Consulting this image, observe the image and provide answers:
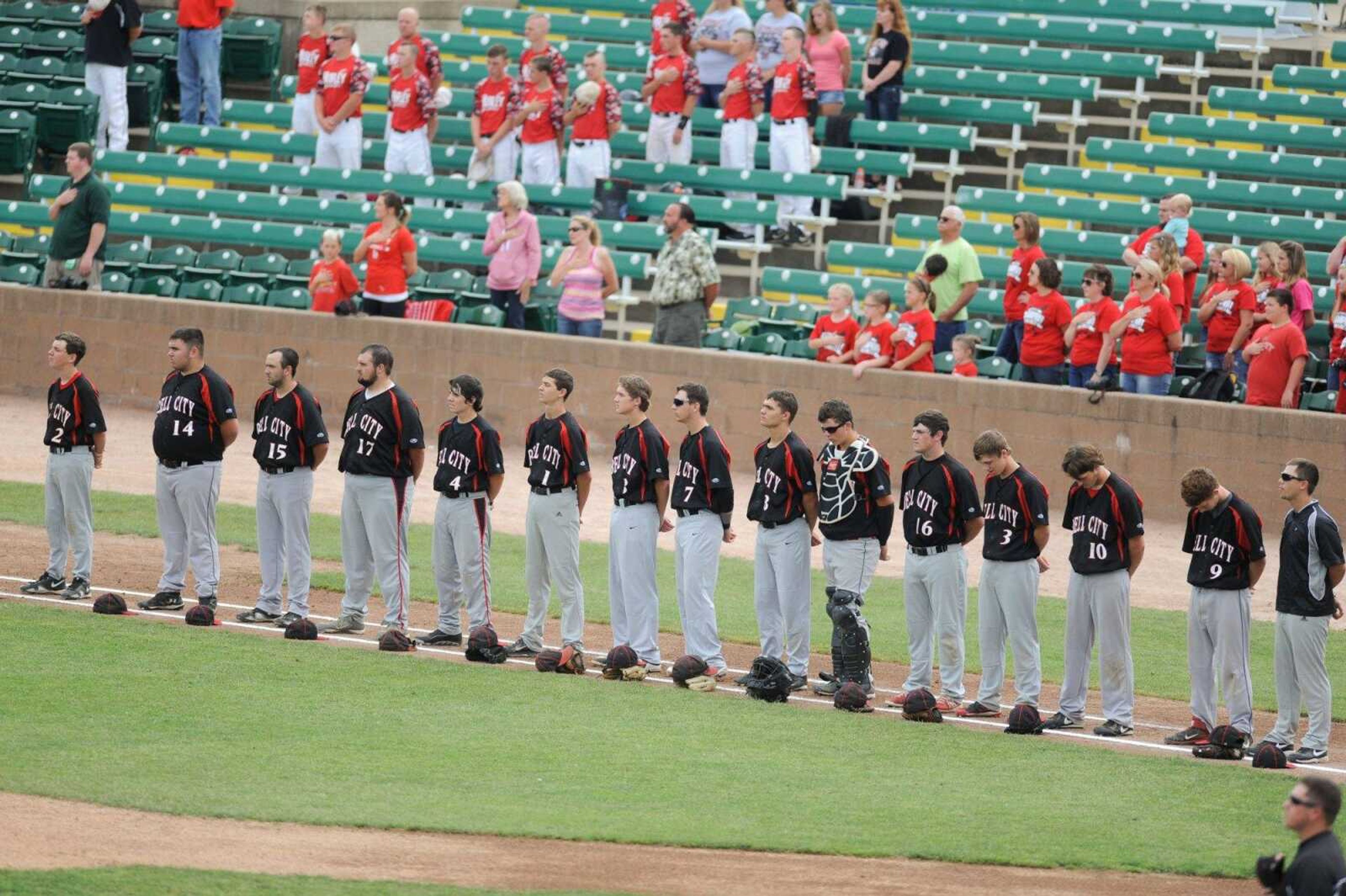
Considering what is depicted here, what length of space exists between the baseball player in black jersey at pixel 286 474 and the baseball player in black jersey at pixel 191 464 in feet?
1.10

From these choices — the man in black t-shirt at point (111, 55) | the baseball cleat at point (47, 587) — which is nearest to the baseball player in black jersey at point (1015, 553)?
the baseball cleat at point (47, 587)

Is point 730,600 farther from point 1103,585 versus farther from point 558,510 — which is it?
point 1103,585

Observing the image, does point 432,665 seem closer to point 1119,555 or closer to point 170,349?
point 170,349

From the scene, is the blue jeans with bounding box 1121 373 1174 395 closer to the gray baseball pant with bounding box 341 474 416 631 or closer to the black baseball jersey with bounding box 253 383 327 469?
the gray baseball pant with bounding box 341 474 416 631

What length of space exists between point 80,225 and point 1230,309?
11847 millimetres

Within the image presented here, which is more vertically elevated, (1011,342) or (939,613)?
(1011,342)

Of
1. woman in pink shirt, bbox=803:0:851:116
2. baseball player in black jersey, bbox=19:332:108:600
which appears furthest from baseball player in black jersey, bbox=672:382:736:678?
woman in pink shirt, bbox=803:0:851:116

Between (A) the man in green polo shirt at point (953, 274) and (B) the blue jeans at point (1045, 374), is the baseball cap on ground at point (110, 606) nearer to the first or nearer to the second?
(A) the man in green polo shirt at point (953, 274)

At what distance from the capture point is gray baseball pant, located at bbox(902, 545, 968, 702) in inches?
477

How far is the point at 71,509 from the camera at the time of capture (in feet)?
45.6

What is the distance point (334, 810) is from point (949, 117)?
16.1 metres

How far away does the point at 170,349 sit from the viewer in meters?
13.8

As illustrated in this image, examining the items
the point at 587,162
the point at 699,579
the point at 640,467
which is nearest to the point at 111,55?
the point at 587,162

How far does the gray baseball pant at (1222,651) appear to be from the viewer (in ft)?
37.2
